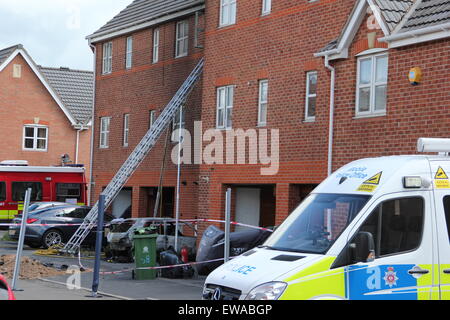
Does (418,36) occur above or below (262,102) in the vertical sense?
above

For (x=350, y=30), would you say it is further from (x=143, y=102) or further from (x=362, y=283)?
(x=143, y=102)

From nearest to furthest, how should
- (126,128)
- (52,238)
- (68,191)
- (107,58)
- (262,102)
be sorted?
1. (262,102)
2. (52,238)
3. (126,128)
4. (68,191)
5. (107,58)

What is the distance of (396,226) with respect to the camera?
9.16 m

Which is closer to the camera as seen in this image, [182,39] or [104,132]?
[182,39]

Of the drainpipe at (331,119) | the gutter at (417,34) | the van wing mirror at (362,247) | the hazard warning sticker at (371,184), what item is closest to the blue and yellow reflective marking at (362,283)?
the van wing mirror at (362,247)

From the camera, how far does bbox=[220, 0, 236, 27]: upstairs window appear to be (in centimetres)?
2288

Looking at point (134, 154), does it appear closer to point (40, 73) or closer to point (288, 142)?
point (288, 142)

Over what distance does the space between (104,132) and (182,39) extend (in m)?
6.35

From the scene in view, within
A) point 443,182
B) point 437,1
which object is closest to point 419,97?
point 437,1

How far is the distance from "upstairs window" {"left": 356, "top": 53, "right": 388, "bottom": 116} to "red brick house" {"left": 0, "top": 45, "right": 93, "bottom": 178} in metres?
28.8

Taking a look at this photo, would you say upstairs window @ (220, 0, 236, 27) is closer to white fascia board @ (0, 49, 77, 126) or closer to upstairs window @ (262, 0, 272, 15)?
upstairs window @ (262, 0, 272, 15)

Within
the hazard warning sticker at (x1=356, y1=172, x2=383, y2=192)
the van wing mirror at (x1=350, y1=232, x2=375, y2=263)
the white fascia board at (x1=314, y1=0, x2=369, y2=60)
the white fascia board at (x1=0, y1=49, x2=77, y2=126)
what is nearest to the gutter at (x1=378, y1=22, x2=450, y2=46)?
the white fascia board at (x1=314, y1=0, x2=369, y2=60)

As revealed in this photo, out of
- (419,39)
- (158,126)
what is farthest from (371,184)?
(158,126)

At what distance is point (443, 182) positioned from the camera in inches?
375
